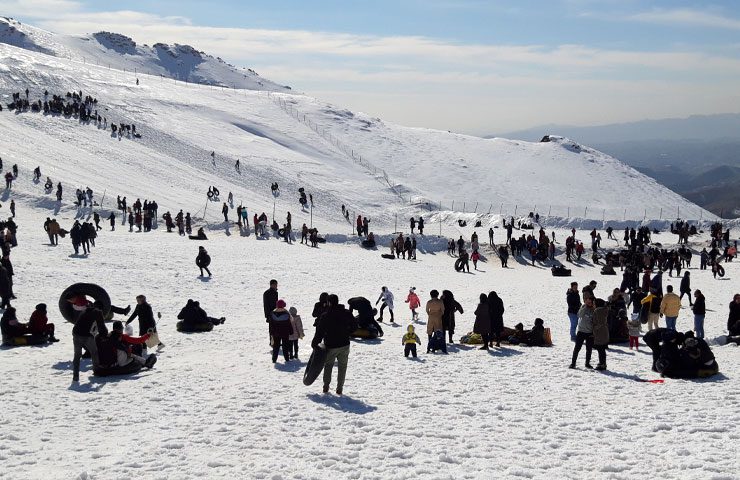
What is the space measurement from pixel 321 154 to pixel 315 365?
5784 centimetres

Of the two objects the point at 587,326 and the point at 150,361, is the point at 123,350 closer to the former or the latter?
the point at 150,361

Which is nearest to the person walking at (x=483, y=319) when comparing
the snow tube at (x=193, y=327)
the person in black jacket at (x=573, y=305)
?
the person in black jacket at (x=573, y=305)

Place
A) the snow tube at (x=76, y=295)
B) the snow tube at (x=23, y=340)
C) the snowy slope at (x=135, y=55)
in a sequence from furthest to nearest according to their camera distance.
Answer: the snowy slope at (x=135, y=55) → the snow tube at (x=76, y=295) → the snow tube at (x=23, y=340)

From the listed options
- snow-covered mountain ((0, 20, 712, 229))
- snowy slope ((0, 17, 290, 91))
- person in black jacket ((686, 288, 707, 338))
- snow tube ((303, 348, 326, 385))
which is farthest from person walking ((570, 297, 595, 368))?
snowy slope ((0, 17, 290, 91))

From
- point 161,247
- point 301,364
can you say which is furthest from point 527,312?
point 161,247

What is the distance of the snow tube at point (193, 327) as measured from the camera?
609 inches

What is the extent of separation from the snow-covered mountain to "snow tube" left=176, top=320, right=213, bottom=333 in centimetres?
2632

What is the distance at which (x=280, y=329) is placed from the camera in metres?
12.2

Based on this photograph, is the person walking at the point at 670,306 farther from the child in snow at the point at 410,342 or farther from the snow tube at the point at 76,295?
the snow tube at the point at 76,295

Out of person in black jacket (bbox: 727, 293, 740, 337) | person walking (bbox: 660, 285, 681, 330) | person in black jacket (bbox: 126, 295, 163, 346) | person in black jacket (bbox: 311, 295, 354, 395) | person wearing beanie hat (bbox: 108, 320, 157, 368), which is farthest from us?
person walking (bbox: 660, 285, 681, 330)

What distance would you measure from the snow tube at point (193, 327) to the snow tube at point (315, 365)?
6.05 m

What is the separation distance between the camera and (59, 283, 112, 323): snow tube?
14.4 m

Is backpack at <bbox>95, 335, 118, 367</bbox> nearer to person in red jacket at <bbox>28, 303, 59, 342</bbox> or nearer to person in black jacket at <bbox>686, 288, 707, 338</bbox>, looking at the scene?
person in red jacket at <bbox>28, 303, 59, 342</bbox>

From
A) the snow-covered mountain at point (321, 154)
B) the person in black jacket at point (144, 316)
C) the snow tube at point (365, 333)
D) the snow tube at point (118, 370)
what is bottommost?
the snow tube at point (118, 370)
